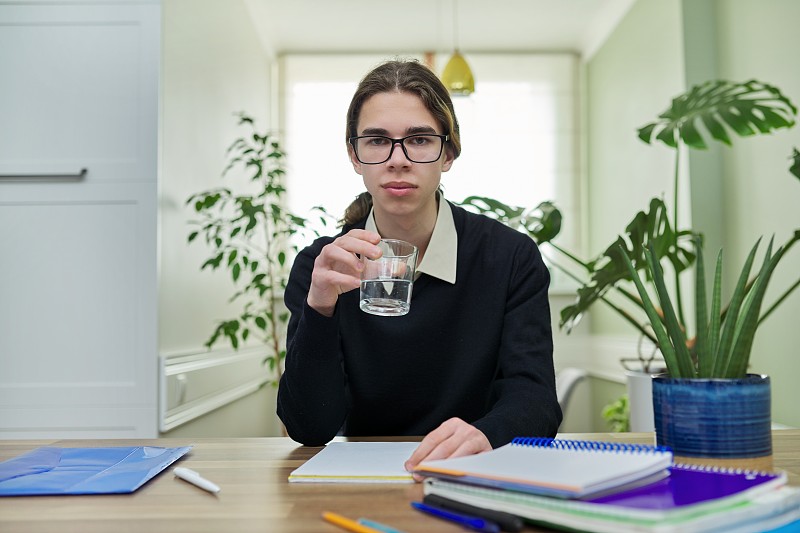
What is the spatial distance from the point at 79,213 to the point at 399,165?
1.51 metres

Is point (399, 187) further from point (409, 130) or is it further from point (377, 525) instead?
point (377, 525)

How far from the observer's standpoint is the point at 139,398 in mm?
2539

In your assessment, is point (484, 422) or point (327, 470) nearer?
point (327, 470)

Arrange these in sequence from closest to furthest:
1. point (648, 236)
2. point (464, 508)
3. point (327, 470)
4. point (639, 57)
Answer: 1. point (464, 508)
2. point (327, 470)
3. point (648, 236)
4. point (639, 57)

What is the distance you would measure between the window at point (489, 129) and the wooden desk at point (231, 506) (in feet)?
15.1

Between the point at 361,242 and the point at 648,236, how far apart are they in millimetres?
1643

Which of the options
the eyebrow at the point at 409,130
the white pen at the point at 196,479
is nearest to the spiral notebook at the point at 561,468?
the white pen at the point at 196,479

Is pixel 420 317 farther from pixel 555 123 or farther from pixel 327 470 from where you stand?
pixel 555 123

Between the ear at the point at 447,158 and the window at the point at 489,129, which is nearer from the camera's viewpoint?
the ear at the point at 447,158

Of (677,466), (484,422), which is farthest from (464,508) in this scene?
(484,422)

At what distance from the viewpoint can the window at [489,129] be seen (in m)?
5.55

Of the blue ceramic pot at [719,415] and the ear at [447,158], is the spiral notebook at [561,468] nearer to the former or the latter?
the blue ceramic pot at [719,415]

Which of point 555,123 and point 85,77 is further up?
point 555,123

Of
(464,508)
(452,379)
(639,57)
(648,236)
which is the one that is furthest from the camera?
(639,57)
